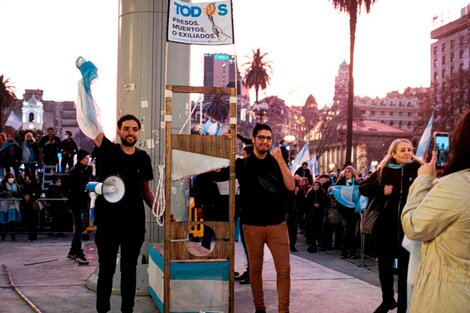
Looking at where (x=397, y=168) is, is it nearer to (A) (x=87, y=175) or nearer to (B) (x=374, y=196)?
(B) (x=374, y=196)

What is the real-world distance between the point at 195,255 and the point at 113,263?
857mm

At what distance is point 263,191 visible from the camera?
6.34m

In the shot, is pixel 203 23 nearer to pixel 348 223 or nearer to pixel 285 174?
pixel 285 174

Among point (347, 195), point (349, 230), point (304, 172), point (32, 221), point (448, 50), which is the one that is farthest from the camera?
point (448, 50)

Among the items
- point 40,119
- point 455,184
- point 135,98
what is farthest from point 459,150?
point 40,119

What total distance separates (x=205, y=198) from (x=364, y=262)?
14.8 ft

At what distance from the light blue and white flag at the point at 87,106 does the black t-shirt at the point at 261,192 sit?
1.59 metres

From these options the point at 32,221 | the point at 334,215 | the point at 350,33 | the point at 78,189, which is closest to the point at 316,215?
the point at 334,215

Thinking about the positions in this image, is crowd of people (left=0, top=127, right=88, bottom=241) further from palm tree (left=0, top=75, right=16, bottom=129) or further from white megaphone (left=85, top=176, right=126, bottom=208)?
palm tree (left=0, top=75, right=16, bottom=129)

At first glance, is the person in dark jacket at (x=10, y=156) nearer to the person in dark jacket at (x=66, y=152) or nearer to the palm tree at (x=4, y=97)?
the person in dark jacket at (x=66, y=152)

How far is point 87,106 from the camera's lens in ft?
20.6

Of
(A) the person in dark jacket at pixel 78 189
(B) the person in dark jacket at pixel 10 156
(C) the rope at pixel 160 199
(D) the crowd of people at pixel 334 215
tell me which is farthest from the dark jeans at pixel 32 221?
(C) the rope at pixel 160 199

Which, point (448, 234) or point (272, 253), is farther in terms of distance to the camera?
point (272, 253)

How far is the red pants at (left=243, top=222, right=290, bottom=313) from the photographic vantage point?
626cm
